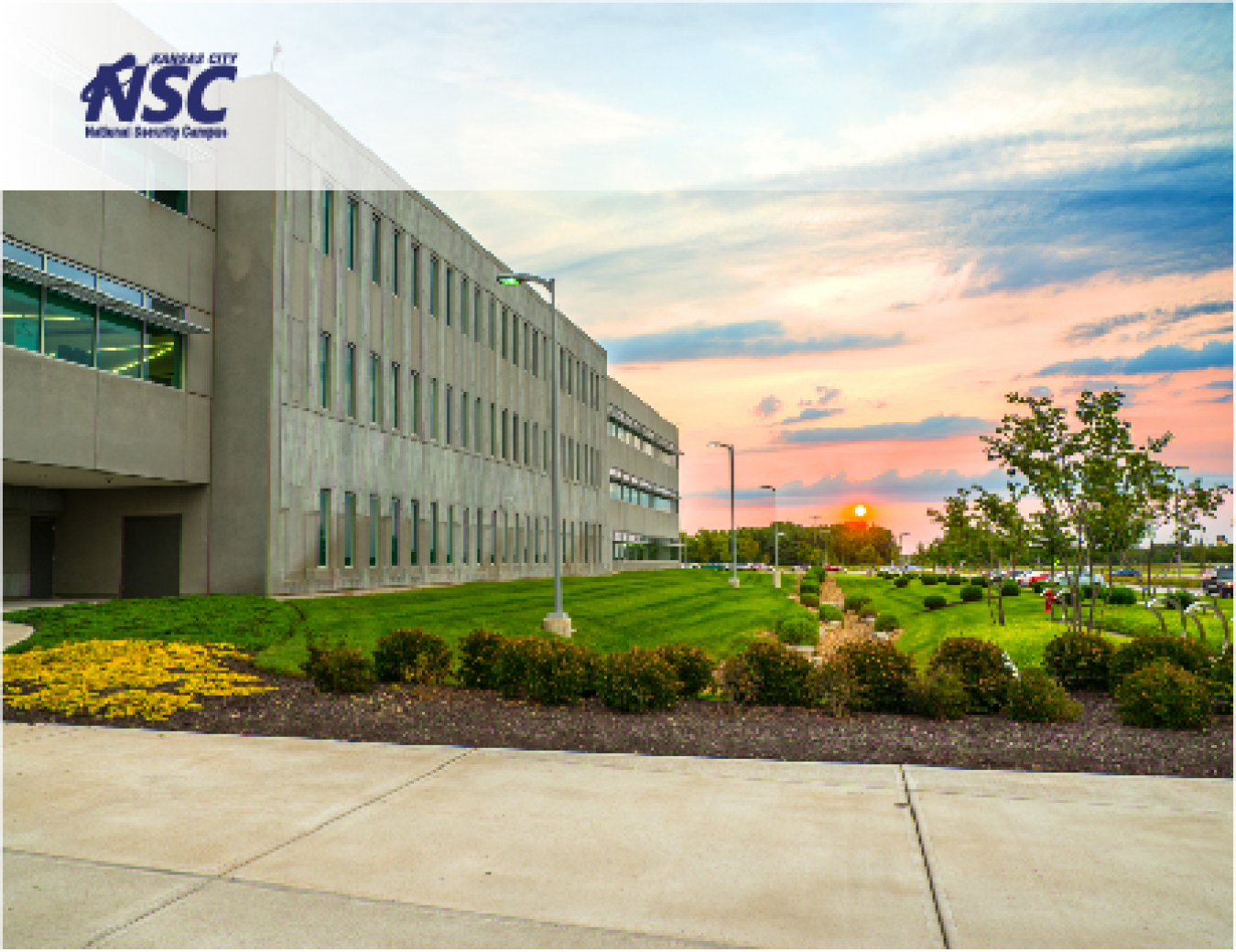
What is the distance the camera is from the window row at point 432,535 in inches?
1265

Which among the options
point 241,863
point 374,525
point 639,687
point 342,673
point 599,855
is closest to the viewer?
point 241,863

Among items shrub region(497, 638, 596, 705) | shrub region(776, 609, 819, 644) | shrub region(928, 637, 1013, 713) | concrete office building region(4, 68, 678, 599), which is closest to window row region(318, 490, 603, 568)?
concrete office building region(4, 68, 678, 599)

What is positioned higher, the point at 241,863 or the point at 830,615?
the point at 241,863

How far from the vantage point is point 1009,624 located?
2869cm

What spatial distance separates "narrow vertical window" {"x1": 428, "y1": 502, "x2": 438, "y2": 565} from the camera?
38556 mm

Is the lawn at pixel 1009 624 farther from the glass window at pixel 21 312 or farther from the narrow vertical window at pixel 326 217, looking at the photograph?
the narrow vertical window at pixel 326 217

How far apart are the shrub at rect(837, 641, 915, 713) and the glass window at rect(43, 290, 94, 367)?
70.6 feet

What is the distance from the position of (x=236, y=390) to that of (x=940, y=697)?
78.3 ft

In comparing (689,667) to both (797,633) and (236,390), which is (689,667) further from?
(236,390)

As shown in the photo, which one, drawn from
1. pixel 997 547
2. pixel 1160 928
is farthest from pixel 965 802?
pixel 997 547

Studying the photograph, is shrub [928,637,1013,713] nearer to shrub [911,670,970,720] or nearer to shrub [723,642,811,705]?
shrub [911,670,970,720]

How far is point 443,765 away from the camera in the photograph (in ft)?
28.0

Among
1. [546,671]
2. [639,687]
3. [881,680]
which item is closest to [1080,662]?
[881,680]

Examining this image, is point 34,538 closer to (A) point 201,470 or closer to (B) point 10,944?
(A) point 201,470
